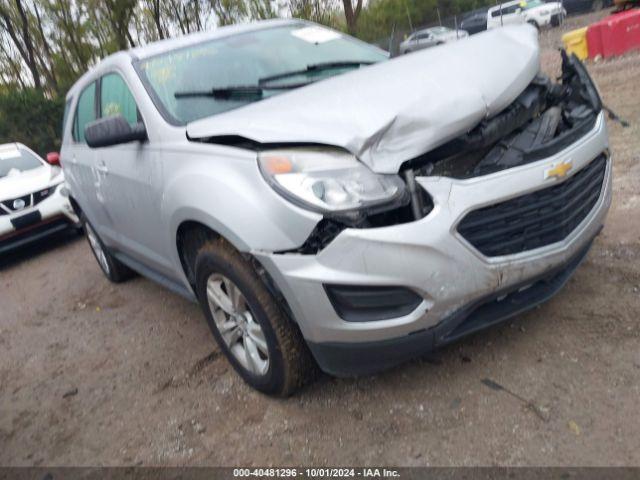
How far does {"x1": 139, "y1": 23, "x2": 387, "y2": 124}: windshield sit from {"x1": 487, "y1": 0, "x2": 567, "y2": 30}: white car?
24.2m

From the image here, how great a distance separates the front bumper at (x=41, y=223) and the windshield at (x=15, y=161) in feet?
2.92

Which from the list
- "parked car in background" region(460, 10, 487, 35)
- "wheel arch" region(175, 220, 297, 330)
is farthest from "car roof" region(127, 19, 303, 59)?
"parked car in background" region(460, 10, 487, 35)

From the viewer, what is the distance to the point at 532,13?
26.2 meters

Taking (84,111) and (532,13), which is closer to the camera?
(84,111)

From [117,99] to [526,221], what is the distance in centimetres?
260

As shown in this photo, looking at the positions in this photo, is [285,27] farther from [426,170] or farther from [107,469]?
[107,469]

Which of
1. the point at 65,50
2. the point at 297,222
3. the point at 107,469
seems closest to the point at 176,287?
the point at 107,469

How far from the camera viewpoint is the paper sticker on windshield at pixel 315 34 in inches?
150

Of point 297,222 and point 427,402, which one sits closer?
point 297,222

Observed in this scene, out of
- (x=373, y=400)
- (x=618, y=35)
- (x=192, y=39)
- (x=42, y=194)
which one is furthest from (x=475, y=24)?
(x=373, y=400)

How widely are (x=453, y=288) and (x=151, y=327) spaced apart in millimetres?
2545

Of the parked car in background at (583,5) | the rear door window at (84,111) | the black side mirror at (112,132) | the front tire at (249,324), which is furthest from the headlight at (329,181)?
the parked car in background at (583,5)

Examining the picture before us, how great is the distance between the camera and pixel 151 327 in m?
4.07

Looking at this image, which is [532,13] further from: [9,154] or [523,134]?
[523,134]
